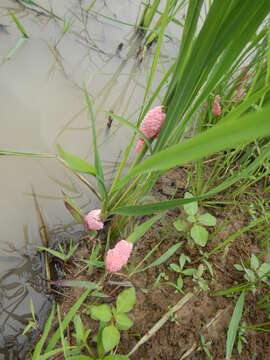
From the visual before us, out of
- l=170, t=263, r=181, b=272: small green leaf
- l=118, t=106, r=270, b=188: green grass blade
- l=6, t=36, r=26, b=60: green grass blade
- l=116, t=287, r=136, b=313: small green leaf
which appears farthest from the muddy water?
l=118, t=106, r=270, b=188: green grass blade

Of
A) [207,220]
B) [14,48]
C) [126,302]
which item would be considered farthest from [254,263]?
[14,48]

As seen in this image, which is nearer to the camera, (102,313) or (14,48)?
(102,313)

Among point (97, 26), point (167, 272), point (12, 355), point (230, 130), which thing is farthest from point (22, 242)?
point (97, 26)

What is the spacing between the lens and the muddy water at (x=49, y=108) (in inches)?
37.1

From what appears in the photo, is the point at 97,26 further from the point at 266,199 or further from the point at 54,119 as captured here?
the point at 266,199

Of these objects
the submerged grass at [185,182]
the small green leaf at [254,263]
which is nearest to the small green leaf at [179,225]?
the submerged grass at [185,182]

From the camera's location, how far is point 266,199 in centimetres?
121

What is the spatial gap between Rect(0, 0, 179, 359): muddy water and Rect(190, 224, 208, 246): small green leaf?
0.39 metres

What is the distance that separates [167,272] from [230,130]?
2.55 ft

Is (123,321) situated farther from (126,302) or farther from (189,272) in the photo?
(189,272)

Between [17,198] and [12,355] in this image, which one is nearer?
[12,355]

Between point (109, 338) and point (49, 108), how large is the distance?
899 millimetres

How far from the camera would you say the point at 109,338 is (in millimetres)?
731

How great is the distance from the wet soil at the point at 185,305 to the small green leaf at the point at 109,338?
0.51ft
